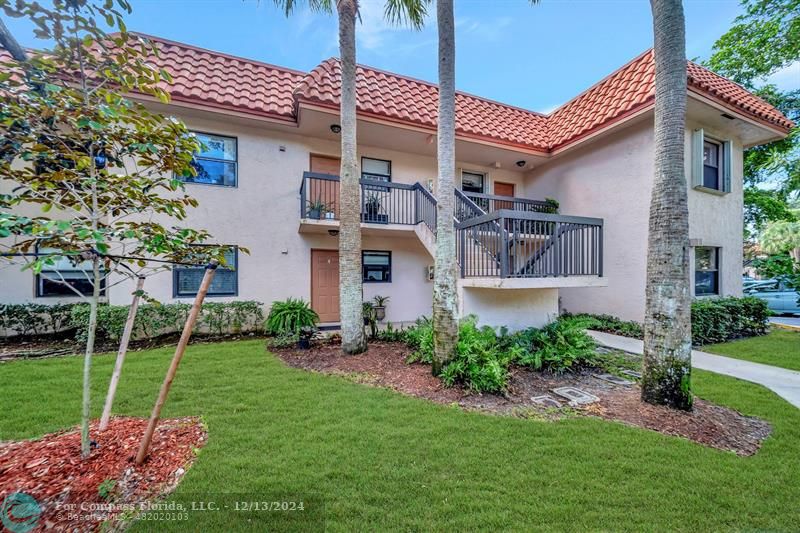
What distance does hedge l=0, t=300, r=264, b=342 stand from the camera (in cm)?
716

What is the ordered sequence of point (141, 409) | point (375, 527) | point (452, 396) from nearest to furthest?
point (375, 527), point (141, 409), point (452, 396)

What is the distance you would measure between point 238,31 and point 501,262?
10970 mm

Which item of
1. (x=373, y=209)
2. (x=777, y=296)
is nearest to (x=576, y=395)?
(x=373, y=209)

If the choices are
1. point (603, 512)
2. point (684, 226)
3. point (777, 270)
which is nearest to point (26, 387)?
point (603, 512)

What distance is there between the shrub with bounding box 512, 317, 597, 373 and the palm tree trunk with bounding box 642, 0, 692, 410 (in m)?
1.51

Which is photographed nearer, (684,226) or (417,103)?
(684,226)

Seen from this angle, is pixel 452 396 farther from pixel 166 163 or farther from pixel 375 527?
pixel 166 163

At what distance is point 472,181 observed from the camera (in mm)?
12039

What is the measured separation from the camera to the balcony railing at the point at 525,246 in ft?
19.3

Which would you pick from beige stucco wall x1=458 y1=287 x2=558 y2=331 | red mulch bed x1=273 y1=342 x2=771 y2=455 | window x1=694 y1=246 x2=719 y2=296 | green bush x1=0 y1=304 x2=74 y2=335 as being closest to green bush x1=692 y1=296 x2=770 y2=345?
window x1=694 y1=246 x2=719 y2=296

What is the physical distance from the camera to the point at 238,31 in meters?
10.1

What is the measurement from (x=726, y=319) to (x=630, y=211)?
11.9ft

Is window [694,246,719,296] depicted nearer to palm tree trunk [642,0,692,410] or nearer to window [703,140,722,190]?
window [703,140,722,190]

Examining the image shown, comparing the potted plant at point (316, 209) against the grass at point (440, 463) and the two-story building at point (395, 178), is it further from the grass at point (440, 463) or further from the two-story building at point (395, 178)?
the grass at point (440, 463)
